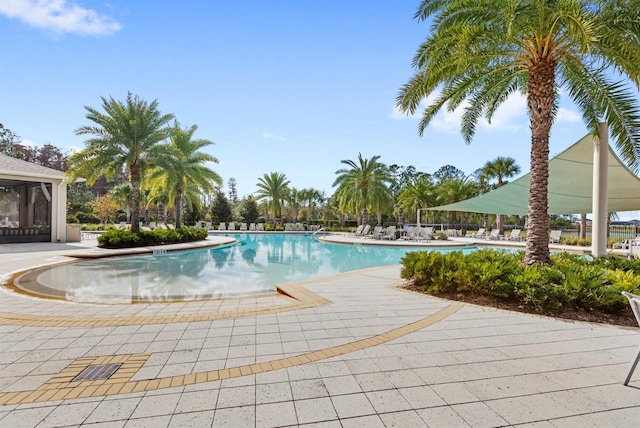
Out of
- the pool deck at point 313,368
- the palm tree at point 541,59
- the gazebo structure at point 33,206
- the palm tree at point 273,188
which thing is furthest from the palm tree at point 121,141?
the palm tree at point 273,188

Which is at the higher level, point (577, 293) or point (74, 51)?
point (74, 51)

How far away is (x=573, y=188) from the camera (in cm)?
1308

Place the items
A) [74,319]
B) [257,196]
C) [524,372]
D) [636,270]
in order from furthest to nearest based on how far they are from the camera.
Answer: [257,196] < [636,270] < [74,319] < [524,372]

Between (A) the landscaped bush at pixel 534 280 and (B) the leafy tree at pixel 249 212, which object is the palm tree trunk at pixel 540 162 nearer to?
(A) the landscaped bush at pixel 534 280

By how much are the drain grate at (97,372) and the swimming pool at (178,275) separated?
12.0 feet

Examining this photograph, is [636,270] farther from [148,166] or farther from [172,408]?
[148,166]

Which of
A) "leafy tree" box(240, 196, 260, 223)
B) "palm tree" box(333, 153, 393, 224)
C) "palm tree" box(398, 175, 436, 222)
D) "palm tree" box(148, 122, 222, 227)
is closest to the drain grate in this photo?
"palm tree" box(148, 122, 222, 227)

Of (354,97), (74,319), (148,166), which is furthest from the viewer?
(148,166)

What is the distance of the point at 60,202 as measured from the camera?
18.3m

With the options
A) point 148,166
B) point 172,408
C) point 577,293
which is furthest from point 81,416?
point 148,166

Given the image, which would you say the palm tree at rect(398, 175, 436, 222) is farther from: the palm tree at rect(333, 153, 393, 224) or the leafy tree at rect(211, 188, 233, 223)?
the leafy tree at rect(211, 188, 233, 223)

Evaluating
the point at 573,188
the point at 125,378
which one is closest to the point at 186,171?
the point at 125,378

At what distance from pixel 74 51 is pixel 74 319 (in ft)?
32.5

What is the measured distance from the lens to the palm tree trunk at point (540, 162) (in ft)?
22.1
